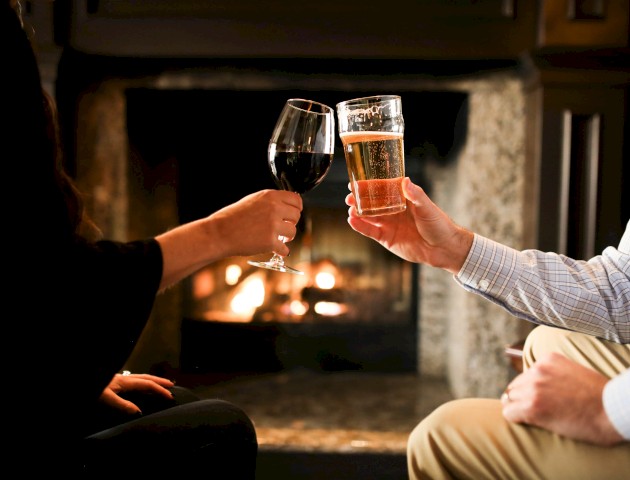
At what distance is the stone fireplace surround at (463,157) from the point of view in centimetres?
191

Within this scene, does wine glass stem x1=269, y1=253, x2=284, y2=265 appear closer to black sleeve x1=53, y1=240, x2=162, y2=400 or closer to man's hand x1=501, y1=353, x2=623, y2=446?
black sleeve x1=53, y1=240, x2=162, y2=400

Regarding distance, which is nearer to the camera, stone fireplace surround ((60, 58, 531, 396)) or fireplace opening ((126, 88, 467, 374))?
stone fireplace surround ((60, 58, 531, 396))

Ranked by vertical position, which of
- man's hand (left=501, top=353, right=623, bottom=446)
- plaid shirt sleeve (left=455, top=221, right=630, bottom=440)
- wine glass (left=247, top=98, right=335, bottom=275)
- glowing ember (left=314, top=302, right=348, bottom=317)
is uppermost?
wine glass (left=247, top=98, right=335, bottom=275)

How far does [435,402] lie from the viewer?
83.3 inches

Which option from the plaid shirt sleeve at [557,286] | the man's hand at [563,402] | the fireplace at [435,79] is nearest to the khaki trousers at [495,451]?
the man's hand at [563,402]

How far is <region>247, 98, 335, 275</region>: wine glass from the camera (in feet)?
2.96

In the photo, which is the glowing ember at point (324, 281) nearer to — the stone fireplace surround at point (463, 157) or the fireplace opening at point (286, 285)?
the fireplace opening at point (286, 285)

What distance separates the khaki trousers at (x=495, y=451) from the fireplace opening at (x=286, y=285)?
151 cm

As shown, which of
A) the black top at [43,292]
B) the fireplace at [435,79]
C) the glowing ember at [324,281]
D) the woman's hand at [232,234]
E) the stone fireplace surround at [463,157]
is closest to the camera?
the black top at [43,292]

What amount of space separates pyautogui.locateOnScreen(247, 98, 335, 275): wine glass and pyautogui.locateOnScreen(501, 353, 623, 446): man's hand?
41cm

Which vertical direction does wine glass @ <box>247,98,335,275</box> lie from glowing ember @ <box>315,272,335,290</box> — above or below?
above

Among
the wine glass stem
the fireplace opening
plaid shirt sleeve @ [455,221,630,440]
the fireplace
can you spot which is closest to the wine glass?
the wine glass stem

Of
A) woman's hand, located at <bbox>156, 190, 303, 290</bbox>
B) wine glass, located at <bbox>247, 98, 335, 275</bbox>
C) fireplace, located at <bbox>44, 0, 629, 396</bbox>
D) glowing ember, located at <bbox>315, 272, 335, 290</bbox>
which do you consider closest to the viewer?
woman's hand, located at <bbox>156, 190, 303, 290</bbox>

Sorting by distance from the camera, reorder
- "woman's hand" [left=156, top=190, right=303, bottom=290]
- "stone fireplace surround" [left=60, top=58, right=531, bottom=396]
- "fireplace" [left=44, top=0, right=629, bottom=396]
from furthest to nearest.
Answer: "stone fireplace surround" [left=60, top=58, right=531, bottom=396] → "fireplace" [left=44, top=0, right=629, bottom=396] → "woman's hand" [left=156, top=190, right=303, bottom=290]
